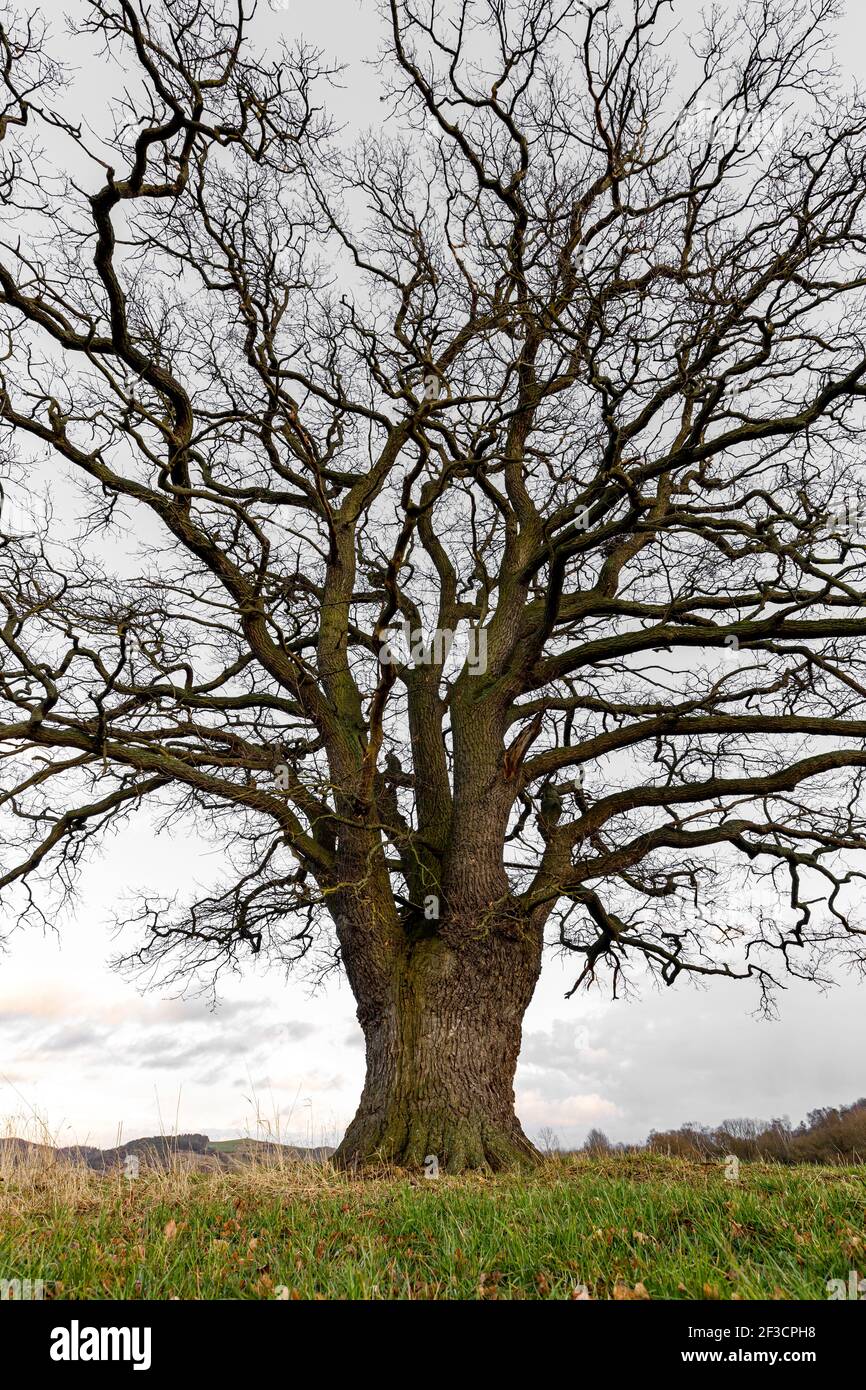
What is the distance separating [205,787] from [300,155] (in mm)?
5884

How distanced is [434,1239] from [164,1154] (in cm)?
326

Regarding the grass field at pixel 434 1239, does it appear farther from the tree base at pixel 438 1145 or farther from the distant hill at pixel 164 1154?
the tree base at pixel 438 1145

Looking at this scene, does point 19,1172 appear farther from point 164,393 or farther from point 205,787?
point 164,393

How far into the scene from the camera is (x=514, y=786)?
9383 millimetres

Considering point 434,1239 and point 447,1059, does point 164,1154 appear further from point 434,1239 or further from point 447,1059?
point 434,1239

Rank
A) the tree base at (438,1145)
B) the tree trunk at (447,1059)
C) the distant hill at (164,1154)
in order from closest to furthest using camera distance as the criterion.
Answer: the distant hill at (164,1154)
the tree base at (438,1145)
the tree trunk at (447,1059)

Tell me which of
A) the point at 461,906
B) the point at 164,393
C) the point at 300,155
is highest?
the point at 300,155

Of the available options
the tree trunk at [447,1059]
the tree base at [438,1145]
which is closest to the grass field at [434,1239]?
the tree base at [438,1145]

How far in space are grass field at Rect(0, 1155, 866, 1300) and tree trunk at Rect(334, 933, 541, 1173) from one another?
6.16 ft

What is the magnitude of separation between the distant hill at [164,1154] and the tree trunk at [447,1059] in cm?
72

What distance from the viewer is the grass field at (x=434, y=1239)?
3.19 metres

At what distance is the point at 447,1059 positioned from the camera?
8.07 m
